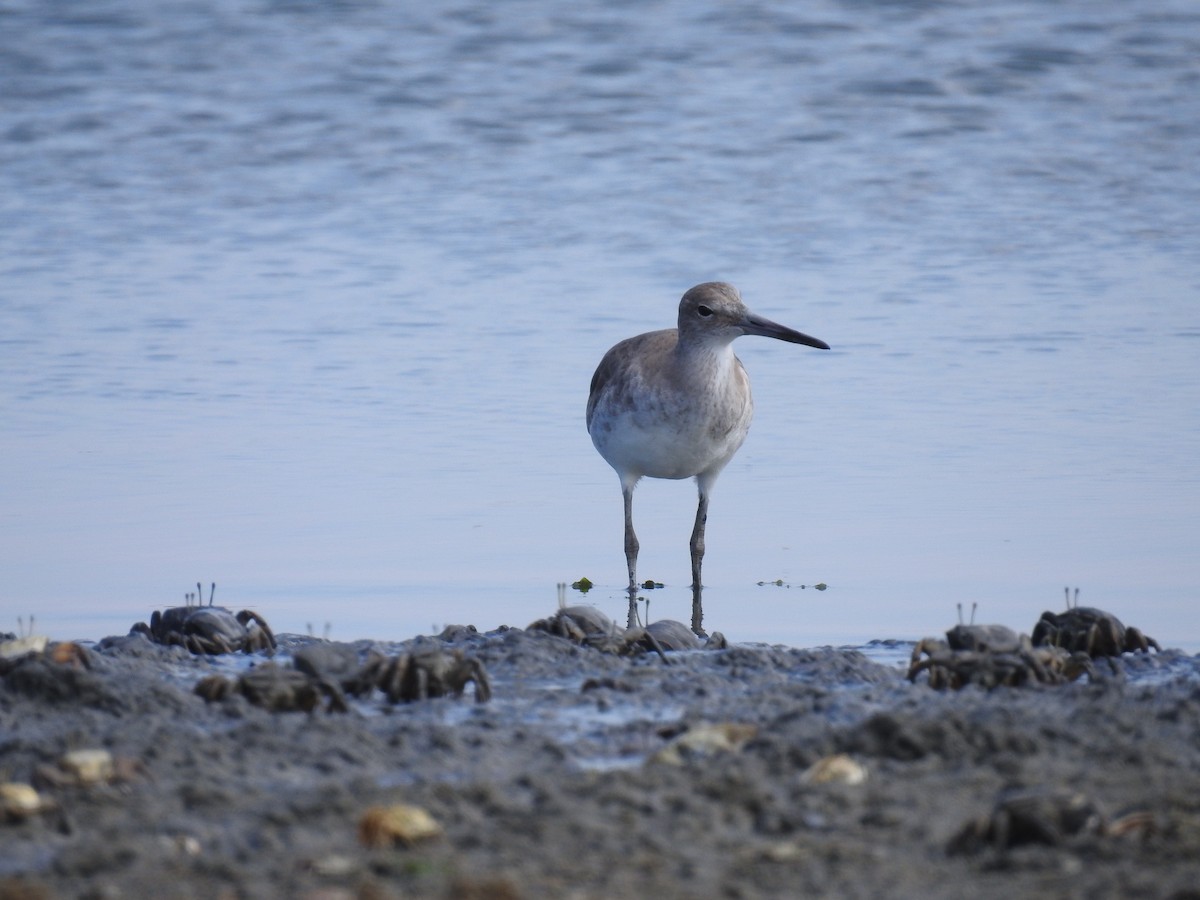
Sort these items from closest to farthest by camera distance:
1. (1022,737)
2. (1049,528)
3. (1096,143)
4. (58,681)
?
1. (1022,737)
2. (58,681)
3. (1049,528)
4. (1096,143)

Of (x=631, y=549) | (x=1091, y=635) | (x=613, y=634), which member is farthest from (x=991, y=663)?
(x=631, y=549)

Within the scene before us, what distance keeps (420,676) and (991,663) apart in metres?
2.00

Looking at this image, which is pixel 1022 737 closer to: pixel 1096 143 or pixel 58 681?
pixel 58 681

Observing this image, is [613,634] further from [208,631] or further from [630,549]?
[630,549]

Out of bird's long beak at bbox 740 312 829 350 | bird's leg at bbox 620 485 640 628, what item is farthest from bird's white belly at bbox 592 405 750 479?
bird's long beak at bbox 740 312 829 350

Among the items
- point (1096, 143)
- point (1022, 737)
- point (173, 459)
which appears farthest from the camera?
point (1096, 143)

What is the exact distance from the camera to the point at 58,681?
633 cm

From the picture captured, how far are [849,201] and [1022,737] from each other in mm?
14702

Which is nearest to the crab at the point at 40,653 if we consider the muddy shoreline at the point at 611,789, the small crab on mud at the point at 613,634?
the muddy shoreline at the point at 611,789

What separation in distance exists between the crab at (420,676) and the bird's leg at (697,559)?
8.55 ft

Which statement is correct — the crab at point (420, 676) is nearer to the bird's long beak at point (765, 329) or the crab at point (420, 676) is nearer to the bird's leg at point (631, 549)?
the bird's leg at point (631, 549)

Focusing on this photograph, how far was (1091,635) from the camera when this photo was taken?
7.48 m

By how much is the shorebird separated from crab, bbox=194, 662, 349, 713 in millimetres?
3899

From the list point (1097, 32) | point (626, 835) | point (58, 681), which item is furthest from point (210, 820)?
point (1097, 32)
